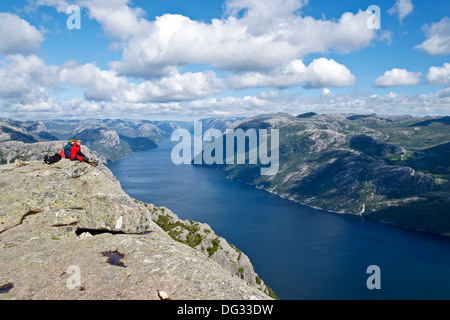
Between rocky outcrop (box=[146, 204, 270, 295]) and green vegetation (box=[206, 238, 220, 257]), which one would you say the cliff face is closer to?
rocky outcrop (box=[146, 204, 270, 295])

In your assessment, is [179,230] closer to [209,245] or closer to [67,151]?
[209,245]

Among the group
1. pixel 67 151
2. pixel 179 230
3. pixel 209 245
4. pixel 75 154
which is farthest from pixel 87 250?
pixel 209 245

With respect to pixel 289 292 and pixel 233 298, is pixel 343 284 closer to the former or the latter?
pixel 289 292

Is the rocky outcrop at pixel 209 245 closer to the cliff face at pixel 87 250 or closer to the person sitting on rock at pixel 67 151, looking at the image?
the person sitting on rock at pixel 67 151

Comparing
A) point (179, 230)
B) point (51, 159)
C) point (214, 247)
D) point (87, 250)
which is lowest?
Result: point (214, 247)

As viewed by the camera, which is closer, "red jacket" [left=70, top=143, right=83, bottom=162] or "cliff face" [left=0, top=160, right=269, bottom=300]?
"cliff face" [left=0, top=160, right=269, bottom=300]

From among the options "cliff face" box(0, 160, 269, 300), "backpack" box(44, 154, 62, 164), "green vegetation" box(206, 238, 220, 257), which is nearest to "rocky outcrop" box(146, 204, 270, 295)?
"green vegetation" box(206, 238, 220, 257)

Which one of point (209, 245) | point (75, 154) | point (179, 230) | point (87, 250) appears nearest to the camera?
point (87, 250)
